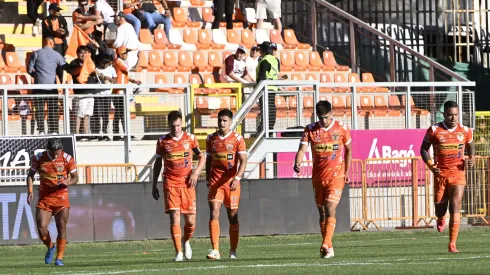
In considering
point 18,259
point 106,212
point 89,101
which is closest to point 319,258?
point 18,259

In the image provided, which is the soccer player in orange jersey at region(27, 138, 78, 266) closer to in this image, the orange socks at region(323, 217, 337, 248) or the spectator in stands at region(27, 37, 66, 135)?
the orange socks at region(323, 217, 337, 248)

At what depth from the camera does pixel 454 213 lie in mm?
16734

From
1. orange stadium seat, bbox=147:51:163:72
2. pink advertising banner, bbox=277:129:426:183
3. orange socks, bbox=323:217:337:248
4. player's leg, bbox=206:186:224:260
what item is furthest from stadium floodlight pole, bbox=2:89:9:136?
orange socks, bbox=323:217:337:248

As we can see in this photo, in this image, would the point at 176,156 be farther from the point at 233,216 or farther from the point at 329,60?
the point at 329,60

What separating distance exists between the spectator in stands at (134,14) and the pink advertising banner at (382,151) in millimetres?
5349

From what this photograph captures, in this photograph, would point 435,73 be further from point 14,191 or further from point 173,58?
point 14,191

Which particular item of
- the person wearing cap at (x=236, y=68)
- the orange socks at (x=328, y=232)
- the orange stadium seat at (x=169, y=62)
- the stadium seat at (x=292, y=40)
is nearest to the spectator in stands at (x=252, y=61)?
the person wearing cap at (x=236, y=68)

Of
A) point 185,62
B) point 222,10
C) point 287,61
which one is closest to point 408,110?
point 287,61

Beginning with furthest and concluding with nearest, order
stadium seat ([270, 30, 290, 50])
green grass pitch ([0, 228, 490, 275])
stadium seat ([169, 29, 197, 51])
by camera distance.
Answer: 1. stadium seat ([270, 30, 290, 50])
2. stadium seat ([169, 29, 197, 51])
3. green grass pitch ([0, 228, 490, 275])

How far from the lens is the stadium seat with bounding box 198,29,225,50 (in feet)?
97.1

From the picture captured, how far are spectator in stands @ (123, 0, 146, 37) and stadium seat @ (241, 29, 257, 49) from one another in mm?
2421

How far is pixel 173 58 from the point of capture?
1130 inches

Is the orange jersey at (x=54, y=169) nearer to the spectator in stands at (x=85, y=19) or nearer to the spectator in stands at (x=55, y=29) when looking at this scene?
the spectator in stands at (x=55, y=29)

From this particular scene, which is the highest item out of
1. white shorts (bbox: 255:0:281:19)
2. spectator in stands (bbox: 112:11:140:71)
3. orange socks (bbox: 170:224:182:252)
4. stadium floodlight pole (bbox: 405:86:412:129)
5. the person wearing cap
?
white shorts (bbox: 255:0:281:19)
